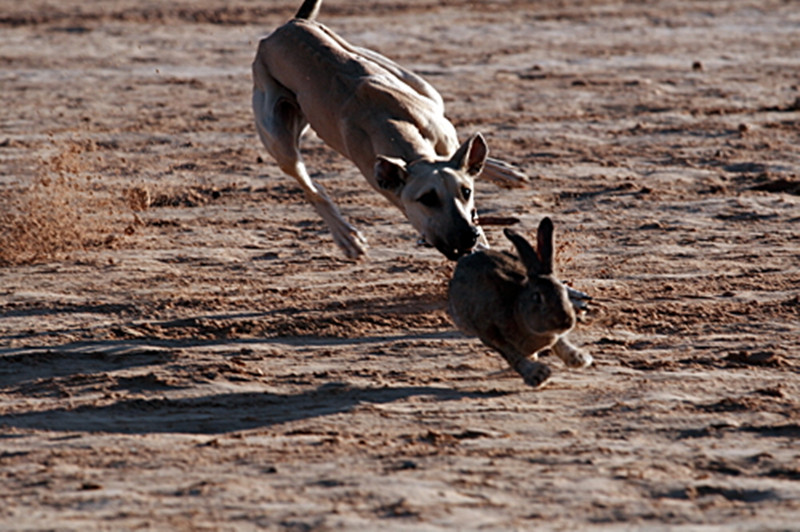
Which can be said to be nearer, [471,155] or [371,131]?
[471,155]

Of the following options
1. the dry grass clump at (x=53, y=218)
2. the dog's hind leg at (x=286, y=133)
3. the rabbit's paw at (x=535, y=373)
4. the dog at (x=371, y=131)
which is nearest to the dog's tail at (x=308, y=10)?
the dog at (x=371, y=131)

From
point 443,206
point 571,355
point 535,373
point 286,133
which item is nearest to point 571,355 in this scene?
point 571,355

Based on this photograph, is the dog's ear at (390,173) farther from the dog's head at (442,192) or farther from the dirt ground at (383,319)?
the dirt ground at (383,319)

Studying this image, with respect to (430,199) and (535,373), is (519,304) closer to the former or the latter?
(535,373)

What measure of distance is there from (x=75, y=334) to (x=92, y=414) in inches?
53.2

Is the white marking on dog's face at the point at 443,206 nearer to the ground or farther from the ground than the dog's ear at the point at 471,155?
nearer to the ground

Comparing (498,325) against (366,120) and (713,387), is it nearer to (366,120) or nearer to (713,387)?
(713,387)

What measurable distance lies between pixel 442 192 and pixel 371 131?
3.44 ft

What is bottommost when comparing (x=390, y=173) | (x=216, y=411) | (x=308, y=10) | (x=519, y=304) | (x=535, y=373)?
(x=216, y=411)

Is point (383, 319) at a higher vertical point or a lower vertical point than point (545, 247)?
lower

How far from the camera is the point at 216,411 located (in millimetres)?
5453

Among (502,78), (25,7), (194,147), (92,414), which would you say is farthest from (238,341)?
(25,7)

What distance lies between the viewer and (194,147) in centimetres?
1122

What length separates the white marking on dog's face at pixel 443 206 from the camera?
6363 mm
